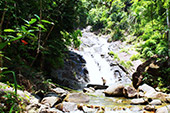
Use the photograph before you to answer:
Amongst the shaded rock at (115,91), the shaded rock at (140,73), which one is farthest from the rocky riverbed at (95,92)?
the shaded rock at (140,73)

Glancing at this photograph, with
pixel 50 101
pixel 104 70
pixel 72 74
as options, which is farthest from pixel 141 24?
pixel 50 101

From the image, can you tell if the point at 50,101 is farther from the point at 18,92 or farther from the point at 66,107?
the point at 18,92

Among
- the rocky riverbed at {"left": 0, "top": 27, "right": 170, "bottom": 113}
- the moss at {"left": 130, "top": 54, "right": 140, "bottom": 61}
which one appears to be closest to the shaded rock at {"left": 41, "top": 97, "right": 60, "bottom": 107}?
the rocky riverbed at {"left": 0, "top": 27, "right": 170, "bottom": 113}

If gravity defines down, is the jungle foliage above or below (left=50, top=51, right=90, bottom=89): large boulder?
above

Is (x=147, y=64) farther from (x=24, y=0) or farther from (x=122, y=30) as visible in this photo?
(x=122, y=30)

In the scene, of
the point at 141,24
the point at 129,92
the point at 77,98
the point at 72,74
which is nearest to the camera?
the point at 77,98

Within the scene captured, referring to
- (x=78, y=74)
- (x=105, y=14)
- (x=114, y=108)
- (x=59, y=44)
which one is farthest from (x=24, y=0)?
(x=105, y=14)

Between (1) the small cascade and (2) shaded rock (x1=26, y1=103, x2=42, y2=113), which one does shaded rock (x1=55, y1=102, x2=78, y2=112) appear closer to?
(2) shaded rock (x1=26, y1=103, x2=42, y2=113)

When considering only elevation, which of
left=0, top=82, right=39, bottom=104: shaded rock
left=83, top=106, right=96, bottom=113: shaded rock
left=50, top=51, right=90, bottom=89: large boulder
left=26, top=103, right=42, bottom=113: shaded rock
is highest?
left=50, top=51, right=90, bottom=89: large boulder

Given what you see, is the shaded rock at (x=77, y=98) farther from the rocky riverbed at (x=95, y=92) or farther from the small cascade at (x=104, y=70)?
the small cascade at (x=104, y=70)

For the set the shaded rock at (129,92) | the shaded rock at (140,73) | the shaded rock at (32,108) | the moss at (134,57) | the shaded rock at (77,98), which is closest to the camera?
the shaded rock at (32,108)

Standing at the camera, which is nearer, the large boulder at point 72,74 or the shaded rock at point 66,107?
the shaded rock at point 66,107

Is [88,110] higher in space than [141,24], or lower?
lower

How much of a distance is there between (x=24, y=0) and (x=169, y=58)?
8.34m
